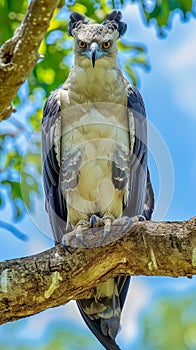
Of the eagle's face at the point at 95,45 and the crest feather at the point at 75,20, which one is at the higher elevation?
the crest feather at the point at 75,20

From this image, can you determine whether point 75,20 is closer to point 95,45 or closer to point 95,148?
point 95,45

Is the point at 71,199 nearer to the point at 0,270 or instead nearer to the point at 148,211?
the point at 148,211

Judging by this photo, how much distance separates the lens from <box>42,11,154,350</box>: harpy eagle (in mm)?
5199

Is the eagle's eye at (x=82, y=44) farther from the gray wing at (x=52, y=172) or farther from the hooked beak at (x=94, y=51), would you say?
the gray wing at (x=52, y=172)

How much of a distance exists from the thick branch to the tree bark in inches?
42.4

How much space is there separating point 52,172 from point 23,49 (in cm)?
122

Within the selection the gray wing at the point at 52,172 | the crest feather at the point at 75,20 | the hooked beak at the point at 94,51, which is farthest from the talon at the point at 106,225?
the crest feather at the point at 75,20

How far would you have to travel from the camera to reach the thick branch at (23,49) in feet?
14.2

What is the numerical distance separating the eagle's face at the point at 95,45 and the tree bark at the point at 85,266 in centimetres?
173

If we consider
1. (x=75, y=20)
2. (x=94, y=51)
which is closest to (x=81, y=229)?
(x=94, y=51)

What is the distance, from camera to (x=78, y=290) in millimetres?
4148

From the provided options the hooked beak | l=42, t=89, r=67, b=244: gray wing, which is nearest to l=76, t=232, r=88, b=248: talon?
l=42, t=89, r=67, b=244: gray wing

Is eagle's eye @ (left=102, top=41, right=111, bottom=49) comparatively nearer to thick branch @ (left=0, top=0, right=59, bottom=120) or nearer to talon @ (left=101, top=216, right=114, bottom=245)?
thick branch @ (left=0, top=0, right=59, bottom=120)

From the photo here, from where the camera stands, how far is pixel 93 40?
5469mm
